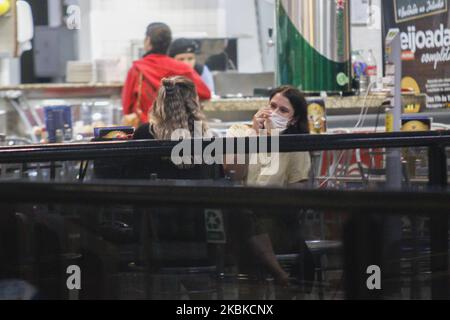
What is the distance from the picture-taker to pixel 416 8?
8.46 m

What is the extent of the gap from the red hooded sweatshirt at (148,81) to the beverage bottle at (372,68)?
1346mm

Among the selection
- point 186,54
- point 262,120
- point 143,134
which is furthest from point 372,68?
point 143,134

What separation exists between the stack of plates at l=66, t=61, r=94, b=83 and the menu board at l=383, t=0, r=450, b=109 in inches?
198

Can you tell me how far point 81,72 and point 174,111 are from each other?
6.44m

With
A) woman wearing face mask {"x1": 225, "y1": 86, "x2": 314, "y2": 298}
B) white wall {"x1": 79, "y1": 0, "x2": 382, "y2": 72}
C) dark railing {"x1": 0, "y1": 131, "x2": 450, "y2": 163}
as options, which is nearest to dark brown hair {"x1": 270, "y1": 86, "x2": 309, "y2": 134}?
woman wearing face mask {"x1": 225, "y1": 86, "x2": 314, "y2": 298}

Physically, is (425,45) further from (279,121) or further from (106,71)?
(106,71)

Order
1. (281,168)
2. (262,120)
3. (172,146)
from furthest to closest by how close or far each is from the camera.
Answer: (262,120)
(281,168)
(172,146)

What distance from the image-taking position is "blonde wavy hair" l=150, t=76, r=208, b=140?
6.64m

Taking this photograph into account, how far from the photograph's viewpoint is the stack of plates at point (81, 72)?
12859 mm

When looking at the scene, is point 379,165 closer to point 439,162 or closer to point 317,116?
point 439,162

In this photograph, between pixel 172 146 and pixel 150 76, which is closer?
pixel 172 146

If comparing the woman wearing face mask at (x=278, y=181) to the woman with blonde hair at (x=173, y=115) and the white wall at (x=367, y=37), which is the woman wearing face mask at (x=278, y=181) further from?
the white wall at (x=367, y=37)
